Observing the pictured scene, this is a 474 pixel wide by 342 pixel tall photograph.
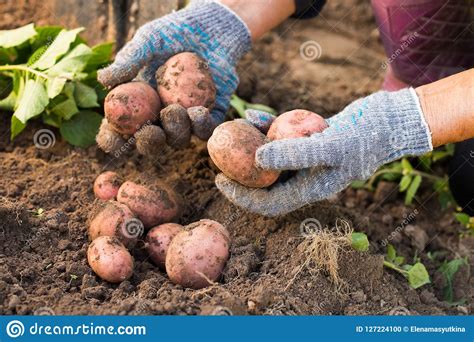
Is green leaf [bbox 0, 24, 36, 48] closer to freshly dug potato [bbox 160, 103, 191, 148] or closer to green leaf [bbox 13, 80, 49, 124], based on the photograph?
green leaf [bbox 13, 80, 49, 124]

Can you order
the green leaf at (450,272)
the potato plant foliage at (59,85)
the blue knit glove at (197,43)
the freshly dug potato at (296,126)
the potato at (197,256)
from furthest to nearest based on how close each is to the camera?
1. the potato plant foliage at (59,85)
2. the blue knit glove at (197,43)
3. the green leaf at (450,272)
4. the freshly dug potato at (296,126)
5. the potato at (197,256)

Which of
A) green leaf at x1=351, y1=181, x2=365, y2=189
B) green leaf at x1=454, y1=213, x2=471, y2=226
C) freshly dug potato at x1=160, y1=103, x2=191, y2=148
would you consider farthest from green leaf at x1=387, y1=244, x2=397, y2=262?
freshly dug potato at x1=160, y1=103, x2=191, y2=148

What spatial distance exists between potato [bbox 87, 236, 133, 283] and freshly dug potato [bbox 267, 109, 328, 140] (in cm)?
62

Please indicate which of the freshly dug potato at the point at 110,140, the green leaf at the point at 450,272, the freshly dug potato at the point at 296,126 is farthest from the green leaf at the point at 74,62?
the green leaf at the point at 450,272

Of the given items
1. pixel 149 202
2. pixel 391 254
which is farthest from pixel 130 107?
pixel 391 254

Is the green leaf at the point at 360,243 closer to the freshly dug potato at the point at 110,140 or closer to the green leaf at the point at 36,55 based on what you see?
the freshly dug potato at the point at 110,140

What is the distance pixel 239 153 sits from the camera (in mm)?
2238

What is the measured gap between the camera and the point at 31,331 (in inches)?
70.8

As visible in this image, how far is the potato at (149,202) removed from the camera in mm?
2443

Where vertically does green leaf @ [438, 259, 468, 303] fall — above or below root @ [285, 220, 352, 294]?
below

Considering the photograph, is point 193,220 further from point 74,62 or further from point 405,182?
point 405,182

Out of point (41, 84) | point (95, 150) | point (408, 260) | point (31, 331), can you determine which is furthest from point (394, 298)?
point (41, 84)

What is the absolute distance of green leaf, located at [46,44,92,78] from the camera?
2.87 meters

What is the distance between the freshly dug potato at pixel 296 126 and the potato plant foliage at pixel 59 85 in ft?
2.97
